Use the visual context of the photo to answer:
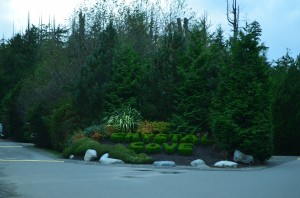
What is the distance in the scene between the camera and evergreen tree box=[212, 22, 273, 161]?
17672 mm

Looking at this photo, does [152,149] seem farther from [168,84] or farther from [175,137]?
[168,84]

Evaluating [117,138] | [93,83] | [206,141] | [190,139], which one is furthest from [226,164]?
[93,83]

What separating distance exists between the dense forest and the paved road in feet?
9.82

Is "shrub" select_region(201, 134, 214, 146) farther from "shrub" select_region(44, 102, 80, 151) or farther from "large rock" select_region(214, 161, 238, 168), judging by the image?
"shrub" select_region(44, 102, 80, 151)

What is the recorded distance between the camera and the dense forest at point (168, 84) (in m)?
18.2

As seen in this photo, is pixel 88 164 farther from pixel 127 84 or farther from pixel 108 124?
pixel 127 84

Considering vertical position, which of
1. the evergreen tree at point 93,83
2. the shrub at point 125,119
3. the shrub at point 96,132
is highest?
the evergreen tree at point 93,83

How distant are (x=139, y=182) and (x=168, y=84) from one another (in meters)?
11.5

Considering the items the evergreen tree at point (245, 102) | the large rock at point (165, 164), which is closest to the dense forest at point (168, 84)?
the evergreen tree at point (245, 102)

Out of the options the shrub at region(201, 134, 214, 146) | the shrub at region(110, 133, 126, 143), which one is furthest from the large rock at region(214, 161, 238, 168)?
the shrub at region(110, 133, 126, 143)

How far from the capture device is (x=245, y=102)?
18.0m

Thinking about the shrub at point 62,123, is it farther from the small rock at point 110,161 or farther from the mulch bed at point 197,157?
the mulch bed at point 197,157

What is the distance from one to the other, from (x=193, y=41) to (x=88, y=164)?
30.6 feet

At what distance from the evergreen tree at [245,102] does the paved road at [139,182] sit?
159cm
